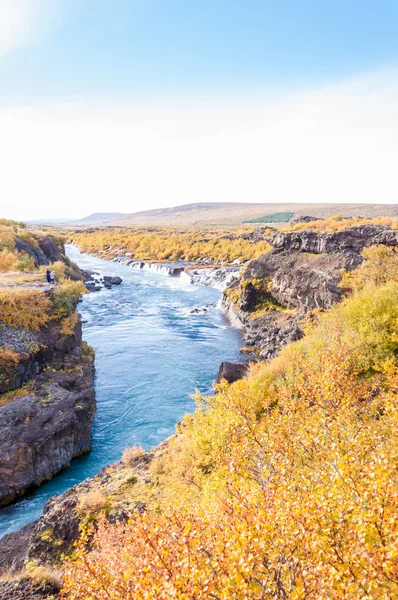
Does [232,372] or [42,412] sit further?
[232,372]

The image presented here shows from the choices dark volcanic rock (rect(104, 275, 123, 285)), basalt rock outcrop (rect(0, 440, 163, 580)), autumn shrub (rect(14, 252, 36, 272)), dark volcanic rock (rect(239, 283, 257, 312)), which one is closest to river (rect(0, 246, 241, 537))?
basalt rock outcrop (rect(0, 440, 163, 580))

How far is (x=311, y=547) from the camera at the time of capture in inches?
179

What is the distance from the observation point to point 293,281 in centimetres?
3347

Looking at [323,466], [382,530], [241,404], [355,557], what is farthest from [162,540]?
[241,404]

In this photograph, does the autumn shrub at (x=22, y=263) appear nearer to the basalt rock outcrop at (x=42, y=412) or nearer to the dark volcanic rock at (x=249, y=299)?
the basalt rock outcrop at (x=42, y=412)

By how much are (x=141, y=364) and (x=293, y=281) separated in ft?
52.0

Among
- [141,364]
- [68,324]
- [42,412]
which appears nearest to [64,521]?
[42,412]

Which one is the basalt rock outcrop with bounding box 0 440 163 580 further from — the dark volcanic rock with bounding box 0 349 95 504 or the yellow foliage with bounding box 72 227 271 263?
the yellow foliage with bounding box 72 227 271 263

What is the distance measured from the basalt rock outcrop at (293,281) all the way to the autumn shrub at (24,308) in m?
16.3

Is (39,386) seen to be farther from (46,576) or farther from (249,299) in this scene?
(249,299)

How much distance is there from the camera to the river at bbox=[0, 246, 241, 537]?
17.6 m

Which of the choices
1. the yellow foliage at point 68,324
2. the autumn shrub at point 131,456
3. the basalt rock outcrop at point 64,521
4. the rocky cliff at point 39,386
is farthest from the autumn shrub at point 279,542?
the yellow foliage at point 68,324

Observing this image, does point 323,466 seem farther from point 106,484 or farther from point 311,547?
point 106,484

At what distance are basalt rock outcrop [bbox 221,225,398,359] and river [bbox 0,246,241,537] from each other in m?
2.65
